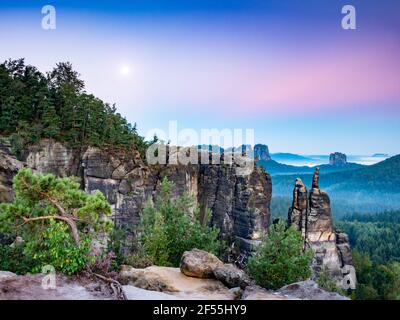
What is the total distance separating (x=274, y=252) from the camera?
490 inches

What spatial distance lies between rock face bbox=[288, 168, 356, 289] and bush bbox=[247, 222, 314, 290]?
26596 mm

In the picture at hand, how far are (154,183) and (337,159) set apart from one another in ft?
171

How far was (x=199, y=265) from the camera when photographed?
10.0 meters

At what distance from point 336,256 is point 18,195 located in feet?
118

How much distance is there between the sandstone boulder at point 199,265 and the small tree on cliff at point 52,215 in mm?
2233

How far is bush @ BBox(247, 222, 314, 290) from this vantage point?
38.5 feet

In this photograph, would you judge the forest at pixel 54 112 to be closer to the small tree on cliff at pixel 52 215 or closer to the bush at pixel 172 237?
the bush at pixel 172 237

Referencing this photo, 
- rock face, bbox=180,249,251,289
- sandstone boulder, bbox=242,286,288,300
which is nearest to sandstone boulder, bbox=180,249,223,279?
rock face, bbox=180,249,251,289

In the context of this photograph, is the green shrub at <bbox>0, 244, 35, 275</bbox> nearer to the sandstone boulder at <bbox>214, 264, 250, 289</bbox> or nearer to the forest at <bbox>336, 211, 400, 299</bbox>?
the sandstone boulder at <bbox>214, 264, 250, 289</bbox>

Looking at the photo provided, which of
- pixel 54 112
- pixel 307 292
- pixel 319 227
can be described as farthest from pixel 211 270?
pixel 319 227

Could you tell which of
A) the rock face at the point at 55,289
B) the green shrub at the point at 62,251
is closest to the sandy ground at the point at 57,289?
the rock face at the point at 55,289

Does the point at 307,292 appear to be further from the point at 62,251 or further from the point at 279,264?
the point at 62,251

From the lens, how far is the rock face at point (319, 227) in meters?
38.6
